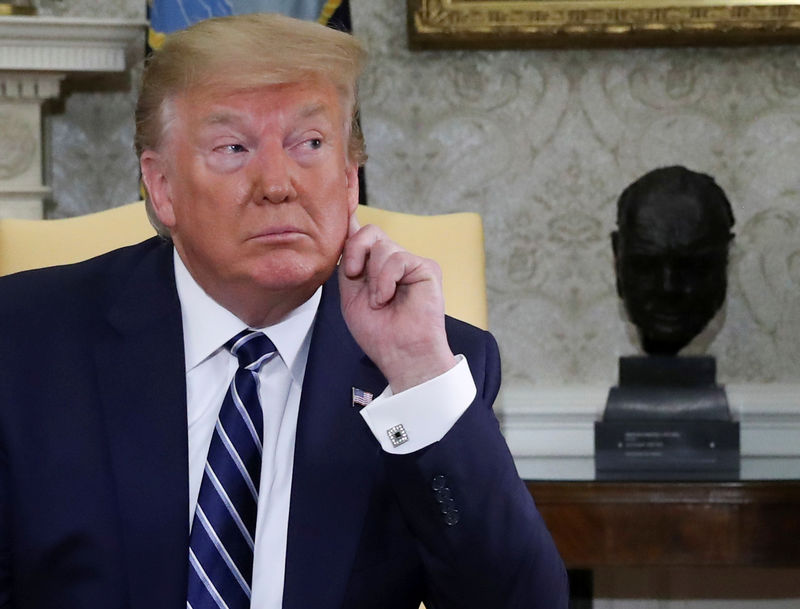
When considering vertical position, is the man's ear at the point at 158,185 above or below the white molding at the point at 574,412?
above

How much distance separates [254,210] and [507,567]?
536 mm

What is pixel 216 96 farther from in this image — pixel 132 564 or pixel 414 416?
pixel 132 564

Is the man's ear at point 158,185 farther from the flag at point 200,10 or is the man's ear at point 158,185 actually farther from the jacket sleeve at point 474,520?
the flag at point 200,10

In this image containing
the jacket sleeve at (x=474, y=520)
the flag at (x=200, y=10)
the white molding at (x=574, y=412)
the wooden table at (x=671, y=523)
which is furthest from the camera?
the white molding at (x=574, y=412)

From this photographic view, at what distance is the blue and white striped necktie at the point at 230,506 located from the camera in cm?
140

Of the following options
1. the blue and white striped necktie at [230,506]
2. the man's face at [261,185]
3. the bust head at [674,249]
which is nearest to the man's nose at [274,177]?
the man's face at [261,185]

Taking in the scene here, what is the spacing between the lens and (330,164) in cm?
147

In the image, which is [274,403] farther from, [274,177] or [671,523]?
[671,523]

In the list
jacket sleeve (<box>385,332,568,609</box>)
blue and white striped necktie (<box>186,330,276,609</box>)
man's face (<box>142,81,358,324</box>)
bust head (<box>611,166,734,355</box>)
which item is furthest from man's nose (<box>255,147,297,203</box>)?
bust head (<box>611,166,734,355</box>)

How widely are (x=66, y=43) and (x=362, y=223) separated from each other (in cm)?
99

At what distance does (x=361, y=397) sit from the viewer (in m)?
1.54

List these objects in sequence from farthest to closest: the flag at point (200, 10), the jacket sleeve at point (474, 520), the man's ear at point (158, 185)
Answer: the flag at point (200, 10), the man's ear at point (158, 185), the jacket sleeve at point (474, 520)

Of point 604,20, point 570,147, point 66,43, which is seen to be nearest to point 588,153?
point 570,147

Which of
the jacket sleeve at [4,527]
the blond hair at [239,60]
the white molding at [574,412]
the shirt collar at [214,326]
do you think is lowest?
the white molding at [574,412]
